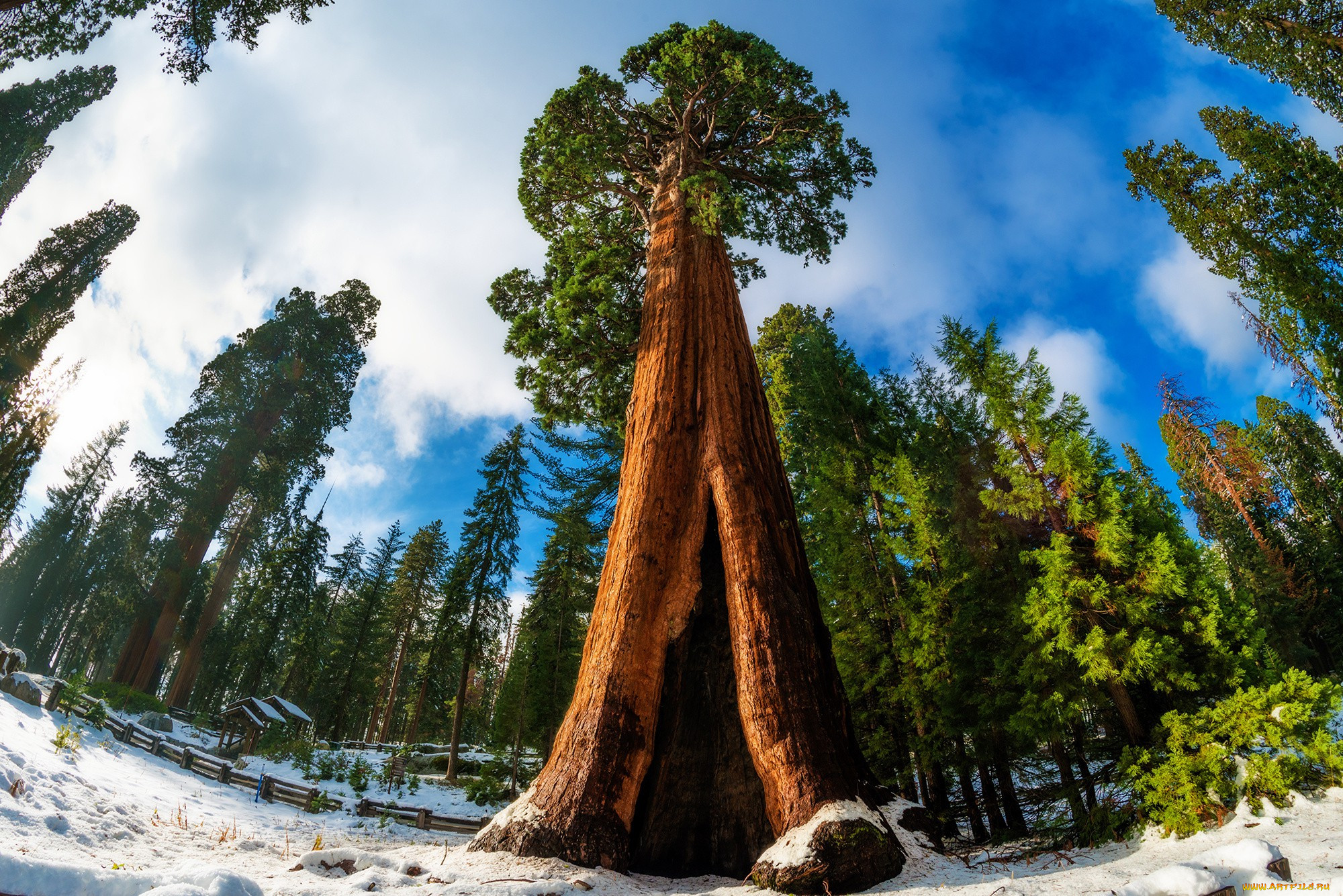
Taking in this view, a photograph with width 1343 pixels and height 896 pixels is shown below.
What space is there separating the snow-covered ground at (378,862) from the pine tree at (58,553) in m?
43.3

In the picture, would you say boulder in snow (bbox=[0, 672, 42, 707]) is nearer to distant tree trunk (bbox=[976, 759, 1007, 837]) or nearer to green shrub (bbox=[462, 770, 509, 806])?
green shrub (bbox=[462, 770, 509, 806])

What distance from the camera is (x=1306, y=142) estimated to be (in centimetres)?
855

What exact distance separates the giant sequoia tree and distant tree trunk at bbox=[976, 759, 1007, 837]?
4.50 metres

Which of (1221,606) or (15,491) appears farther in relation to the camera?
(15,491)

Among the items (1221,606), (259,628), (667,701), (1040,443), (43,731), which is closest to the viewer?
(667,701)

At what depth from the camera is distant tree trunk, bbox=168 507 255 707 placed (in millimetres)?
22281

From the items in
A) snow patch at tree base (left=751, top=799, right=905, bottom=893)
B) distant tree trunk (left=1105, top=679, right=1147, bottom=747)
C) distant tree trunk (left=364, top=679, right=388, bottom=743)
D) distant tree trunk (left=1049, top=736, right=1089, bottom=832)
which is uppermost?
distant tree trunk (left=364, top=679, right=388, bottom=743)

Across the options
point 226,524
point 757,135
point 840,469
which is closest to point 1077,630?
point 840,469

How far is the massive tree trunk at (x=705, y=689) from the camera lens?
437 centimetres

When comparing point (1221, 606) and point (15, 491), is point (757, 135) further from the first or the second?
point (15, 491)

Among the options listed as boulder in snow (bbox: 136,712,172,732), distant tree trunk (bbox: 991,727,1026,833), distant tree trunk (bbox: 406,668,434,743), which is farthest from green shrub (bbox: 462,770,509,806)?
distant tree trunk (bbox: 991,727,1026,833)

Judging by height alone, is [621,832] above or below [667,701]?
below


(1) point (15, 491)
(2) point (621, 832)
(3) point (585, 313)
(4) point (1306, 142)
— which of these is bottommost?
(2) point (621, 832)

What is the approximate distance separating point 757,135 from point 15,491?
2922 centimetres
